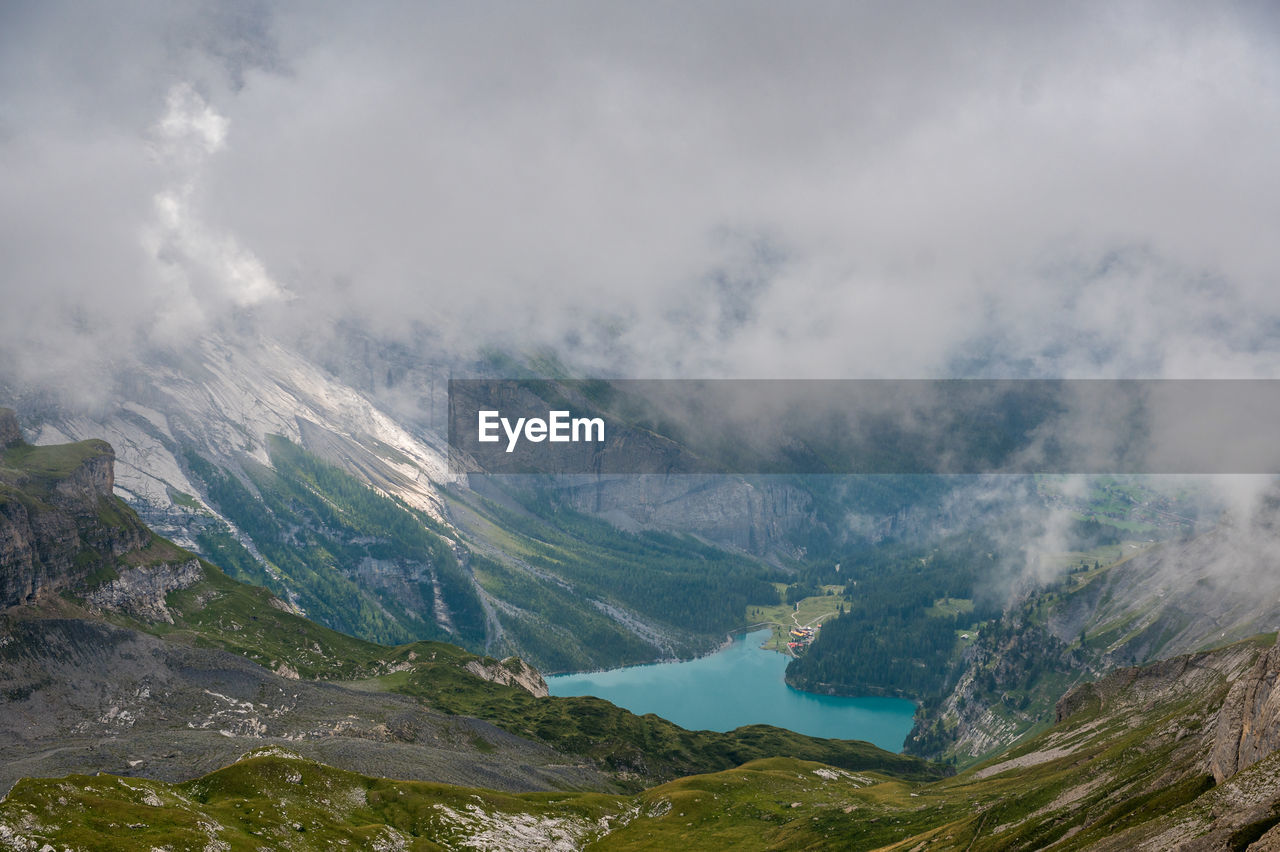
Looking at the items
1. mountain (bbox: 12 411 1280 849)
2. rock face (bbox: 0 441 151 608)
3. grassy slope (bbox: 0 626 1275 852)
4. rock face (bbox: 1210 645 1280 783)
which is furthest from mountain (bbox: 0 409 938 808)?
rock face (bbox: 1210 645 1280 783)

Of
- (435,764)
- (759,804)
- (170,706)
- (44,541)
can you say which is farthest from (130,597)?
(759,804)

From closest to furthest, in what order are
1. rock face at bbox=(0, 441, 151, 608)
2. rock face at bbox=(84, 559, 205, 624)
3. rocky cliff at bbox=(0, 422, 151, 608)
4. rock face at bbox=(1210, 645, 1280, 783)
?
rock face at bbox=(1210, 645, 1280, 783) < rock face at bbox=(0, 441, 151, 608) < rocky cliff at bbox=(0, 422, 151, 608) < rock face at bbox=(84, 559, 205, 624)

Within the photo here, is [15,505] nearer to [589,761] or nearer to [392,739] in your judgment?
[392,739]

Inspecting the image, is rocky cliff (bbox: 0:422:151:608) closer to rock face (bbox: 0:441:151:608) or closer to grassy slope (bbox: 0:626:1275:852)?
rock face (bbox: 0:441:151:608)

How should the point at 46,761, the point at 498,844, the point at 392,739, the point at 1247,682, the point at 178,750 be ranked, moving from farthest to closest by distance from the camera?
1. the point at 392,739
2. the point at 178,750
3. the point at 46,761
4. the point at 498,844
5. the point at 1247,682

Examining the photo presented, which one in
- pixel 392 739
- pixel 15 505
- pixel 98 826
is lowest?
pixel 392 739

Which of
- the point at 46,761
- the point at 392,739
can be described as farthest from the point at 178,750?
the point at 392,739

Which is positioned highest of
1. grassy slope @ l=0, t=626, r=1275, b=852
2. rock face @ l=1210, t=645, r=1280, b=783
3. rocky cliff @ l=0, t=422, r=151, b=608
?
rocky cliff @ l=0, t=422, r=151, b=608

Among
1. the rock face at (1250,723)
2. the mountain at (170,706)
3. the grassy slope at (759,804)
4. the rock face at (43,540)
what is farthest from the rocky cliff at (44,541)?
the rock face at (1250,723)
